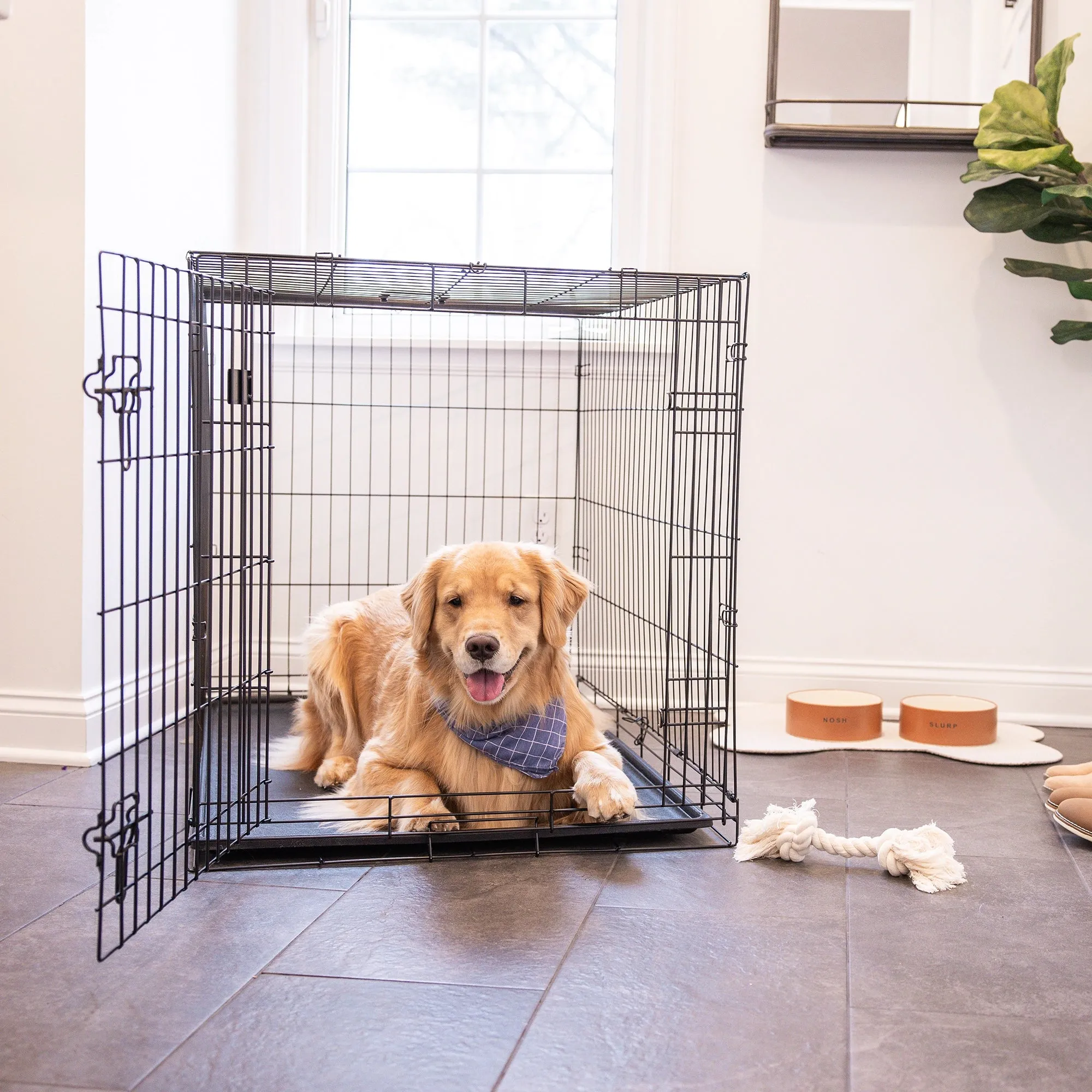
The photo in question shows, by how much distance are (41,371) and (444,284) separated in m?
1.11

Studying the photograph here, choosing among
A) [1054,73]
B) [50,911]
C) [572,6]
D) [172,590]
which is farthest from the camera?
[572,6]

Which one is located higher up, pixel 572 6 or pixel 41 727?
pixel 572 6

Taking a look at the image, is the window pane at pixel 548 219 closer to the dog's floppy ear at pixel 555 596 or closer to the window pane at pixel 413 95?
the window pane at pixel 413 95

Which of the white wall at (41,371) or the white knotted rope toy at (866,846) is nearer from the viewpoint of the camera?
the white knotted rope toy at (866,846)

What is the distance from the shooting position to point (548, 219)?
4.28 m

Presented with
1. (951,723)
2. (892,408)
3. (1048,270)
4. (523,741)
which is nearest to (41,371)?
(523,741)

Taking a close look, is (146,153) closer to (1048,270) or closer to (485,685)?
(485,685)

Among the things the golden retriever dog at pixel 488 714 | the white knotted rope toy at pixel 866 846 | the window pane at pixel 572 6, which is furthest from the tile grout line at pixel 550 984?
the window pane at pixel 572 6

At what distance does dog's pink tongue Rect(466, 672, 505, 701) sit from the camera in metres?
2.54

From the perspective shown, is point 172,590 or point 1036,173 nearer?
point 172,590

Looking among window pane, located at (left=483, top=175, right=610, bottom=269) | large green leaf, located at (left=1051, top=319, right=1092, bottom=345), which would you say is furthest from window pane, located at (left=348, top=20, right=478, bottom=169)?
large green leaf, located at (left=1051, top=319, right=1092, bottom=345)

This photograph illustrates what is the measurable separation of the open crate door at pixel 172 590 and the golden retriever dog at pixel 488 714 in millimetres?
322

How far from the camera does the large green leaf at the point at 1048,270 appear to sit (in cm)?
371

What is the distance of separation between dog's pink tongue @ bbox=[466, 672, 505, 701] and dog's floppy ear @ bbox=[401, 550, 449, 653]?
0.56 feet
